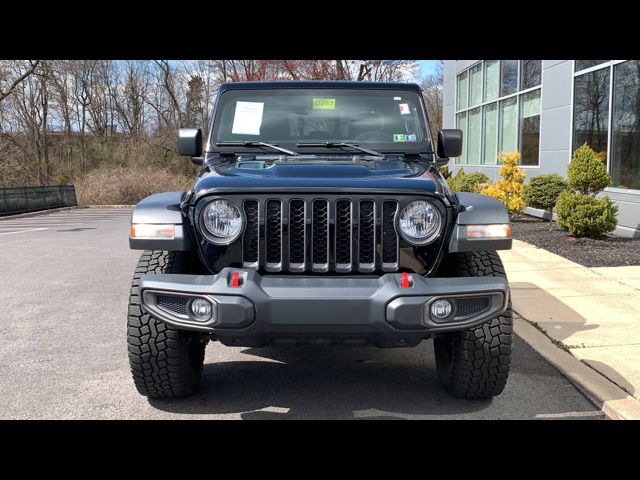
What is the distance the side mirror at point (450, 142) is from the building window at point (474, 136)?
55.8 ft

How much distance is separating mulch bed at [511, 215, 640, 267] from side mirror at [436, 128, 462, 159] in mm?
4611

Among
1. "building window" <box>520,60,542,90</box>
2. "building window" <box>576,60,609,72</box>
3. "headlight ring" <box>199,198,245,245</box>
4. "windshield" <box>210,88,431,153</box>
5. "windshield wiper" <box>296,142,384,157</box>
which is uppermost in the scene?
"building window" <box>520,60,542,90</box>

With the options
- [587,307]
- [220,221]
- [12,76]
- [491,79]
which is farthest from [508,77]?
[12,76]

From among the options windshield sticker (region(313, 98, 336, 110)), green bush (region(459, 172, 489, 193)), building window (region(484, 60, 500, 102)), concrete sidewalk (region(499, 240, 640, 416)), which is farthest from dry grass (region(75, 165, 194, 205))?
windshield sticker (region(313, 98, 336, 110))

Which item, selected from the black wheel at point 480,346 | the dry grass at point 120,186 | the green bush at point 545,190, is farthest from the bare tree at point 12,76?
the black wheel at point 480,346

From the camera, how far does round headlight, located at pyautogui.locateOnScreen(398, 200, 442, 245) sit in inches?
142

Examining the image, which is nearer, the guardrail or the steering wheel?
the steering wheel

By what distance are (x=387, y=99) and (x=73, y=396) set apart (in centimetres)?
303

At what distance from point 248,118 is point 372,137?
0.93 meters

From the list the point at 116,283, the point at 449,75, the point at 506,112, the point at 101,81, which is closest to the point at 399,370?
the point at 116,283

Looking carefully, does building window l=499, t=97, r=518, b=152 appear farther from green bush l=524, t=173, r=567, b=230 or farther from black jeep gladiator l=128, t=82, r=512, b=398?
black jeep gladiator l=128, t=82, r=512, b=398

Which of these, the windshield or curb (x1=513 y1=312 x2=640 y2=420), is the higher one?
the windshield

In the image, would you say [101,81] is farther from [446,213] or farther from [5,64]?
[446,213]

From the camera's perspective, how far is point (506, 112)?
18.2 m
